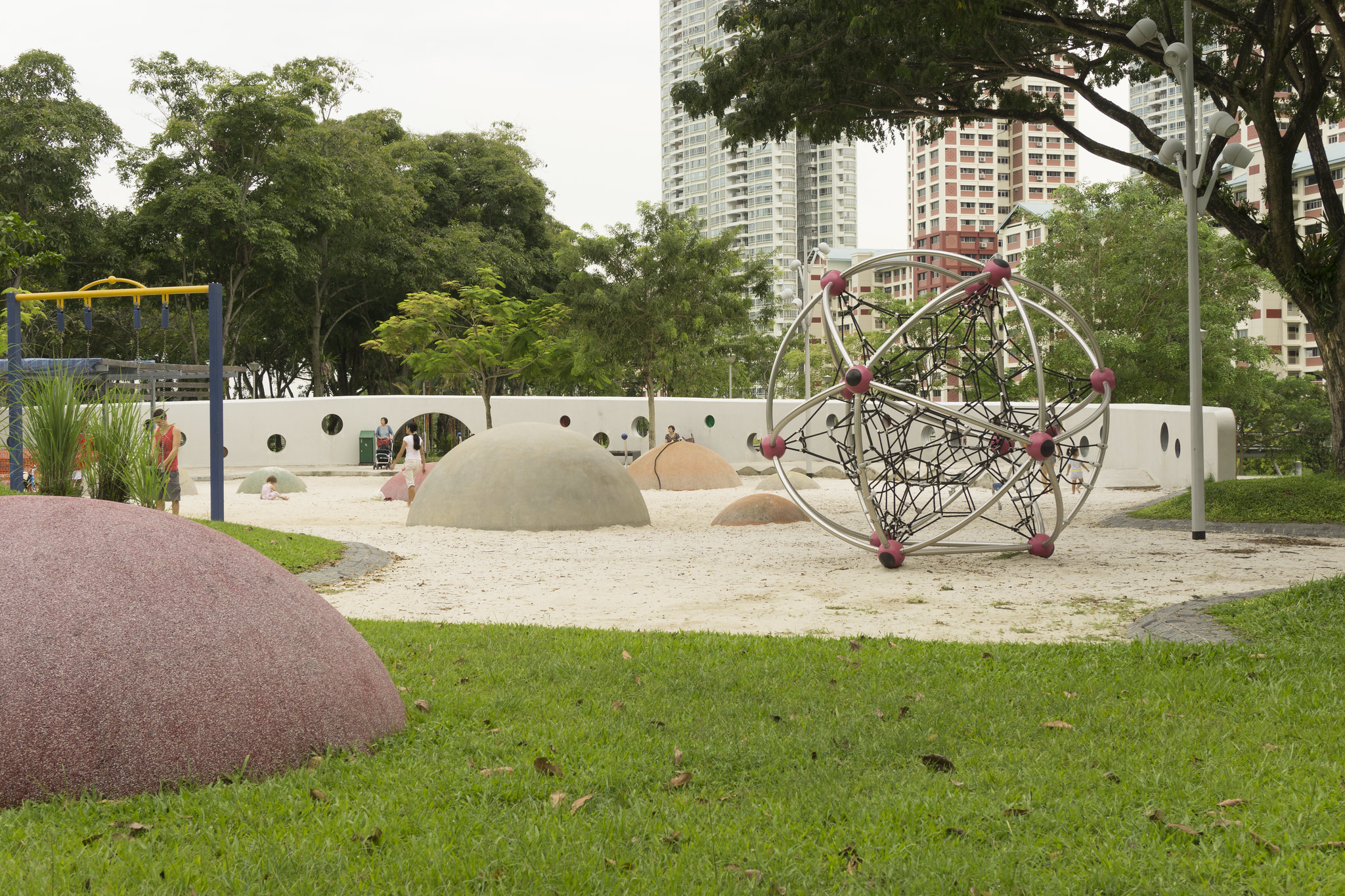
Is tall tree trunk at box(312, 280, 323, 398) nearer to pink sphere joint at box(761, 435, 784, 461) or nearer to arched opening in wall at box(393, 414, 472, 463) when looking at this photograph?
arched opening in wall at box(393, 414, 472, 463)

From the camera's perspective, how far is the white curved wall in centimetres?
3353

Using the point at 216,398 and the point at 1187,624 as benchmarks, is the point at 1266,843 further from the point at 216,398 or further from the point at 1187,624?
the point at 216,398

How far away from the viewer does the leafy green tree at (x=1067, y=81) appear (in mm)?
15492

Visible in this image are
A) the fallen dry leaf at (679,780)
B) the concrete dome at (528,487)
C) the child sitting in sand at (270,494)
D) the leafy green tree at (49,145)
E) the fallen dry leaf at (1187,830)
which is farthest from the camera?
the leafy green tree at (49,145)

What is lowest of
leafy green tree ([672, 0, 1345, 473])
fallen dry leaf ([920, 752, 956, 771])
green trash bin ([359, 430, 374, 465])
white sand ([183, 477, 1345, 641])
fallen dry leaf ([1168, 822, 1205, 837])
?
white sand ([183, 477, 1345, 641])

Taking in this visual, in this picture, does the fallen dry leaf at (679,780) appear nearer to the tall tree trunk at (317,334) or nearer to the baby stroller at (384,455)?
the baby stroller at (384,455)

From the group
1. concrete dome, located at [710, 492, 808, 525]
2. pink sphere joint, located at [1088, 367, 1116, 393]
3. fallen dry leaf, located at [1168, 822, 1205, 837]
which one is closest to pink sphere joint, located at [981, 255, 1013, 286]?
pink sphere joint, located at [1088, 367, 1116, 393]

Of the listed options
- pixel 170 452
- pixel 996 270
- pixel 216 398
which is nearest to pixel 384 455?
pixel 216 398

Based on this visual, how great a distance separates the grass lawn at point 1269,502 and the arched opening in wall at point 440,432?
24198 millimetres

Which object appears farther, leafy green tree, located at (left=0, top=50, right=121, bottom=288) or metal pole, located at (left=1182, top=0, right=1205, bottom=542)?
leafy green tree, located at (left=0, top=50, right=121, bottom=288)

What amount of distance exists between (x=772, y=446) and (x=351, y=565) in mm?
5031

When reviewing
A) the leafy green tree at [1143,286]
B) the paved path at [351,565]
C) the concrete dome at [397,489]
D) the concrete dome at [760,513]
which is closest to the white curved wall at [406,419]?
the leafy green tree at [1143,286]

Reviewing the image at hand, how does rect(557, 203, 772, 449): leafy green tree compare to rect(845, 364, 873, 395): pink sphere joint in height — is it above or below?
above

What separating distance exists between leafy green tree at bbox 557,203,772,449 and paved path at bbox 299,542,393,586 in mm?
17947
